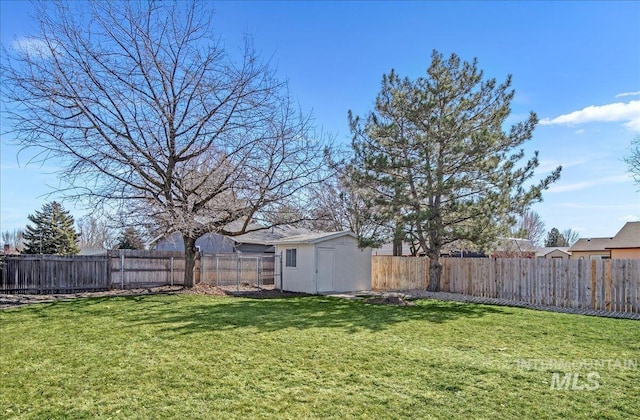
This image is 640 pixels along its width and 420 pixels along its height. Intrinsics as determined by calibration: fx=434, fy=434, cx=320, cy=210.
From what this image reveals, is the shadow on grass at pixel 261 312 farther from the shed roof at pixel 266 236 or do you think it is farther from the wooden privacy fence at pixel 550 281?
the shed roof at pixel 266 236

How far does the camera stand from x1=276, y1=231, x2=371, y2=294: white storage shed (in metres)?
15.5

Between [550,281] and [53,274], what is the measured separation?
15245mm

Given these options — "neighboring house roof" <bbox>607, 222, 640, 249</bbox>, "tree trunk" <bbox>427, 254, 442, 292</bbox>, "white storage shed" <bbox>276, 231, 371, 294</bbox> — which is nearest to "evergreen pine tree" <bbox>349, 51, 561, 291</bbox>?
"tree trunk" <bbox>427, 254, 442, 292</bbox>

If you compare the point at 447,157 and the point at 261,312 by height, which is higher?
the point at 447,157

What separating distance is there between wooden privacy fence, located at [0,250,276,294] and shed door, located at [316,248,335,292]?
9.64 feet

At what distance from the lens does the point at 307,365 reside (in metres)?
5.33

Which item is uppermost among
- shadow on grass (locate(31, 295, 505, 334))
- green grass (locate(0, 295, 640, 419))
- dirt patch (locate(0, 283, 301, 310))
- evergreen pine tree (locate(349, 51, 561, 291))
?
evergreen pine tree (locate(349, 51, 561, 291))

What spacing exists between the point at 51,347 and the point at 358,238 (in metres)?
10.5

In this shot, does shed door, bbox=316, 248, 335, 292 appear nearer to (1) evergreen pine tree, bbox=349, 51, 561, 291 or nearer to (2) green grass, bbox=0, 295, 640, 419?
(1) evergreen pine tree, bbox=349, 51, 561, 291

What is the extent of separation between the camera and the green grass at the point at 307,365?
13.1 feet

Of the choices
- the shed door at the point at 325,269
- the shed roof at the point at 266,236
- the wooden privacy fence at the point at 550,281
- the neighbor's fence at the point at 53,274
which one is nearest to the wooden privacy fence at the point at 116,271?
the neighbor's fence at the point at 53,274

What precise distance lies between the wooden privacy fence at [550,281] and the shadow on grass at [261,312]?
215 cm

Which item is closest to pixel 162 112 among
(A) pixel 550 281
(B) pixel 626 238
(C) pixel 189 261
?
(C) pixel 189 261

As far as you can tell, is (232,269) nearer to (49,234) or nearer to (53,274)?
(53,274)
